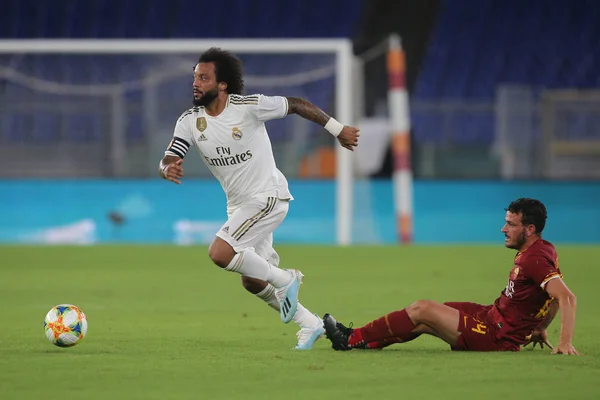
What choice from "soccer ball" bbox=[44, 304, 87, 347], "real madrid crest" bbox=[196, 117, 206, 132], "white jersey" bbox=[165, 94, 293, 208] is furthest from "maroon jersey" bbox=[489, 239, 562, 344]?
"soccer ball" bbox=[44, 304, 87, 347]

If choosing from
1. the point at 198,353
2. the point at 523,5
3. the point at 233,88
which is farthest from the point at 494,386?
the point at 523,5

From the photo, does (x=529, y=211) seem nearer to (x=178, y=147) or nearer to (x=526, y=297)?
(x=526, y=297)

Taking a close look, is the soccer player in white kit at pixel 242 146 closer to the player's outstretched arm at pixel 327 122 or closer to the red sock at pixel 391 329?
the player's outstretched arm at pixel 327 122

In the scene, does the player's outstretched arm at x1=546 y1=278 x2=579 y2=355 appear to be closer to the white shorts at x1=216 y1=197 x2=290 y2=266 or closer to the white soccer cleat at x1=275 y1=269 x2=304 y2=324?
the white soccer cleat at x1=275 y1=269 x2=304 y2=324

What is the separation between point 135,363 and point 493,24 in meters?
19.0

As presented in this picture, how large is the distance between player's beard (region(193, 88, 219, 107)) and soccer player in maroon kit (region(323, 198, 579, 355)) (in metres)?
1.63

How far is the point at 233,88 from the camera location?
763 cm

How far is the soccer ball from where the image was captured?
22.5 ft

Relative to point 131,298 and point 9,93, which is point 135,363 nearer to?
point 131,298

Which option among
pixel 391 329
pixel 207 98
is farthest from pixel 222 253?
pixel 391 329

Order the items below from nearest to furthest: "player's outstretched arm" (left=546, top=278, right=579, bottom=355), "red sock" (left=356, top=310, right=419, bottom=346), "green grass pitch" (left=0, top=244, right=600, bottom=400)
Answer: "green grass pitch" (left=0, top=244, right=600, bottom=400), "player's outstretched arm" (left=546, top=278, right=579, bottom=355), "red sock" (left=356, top=310, right=419, bottom=346)

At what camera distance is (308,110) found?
7387 millimetres

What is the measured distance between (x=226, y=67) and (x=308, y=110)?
0.61m

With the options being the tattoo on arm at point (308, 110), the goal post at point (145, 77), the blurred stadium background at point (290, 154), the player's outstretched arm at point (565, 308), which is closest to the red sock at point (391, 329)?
the player's outstretched arm at point (565, 308)
